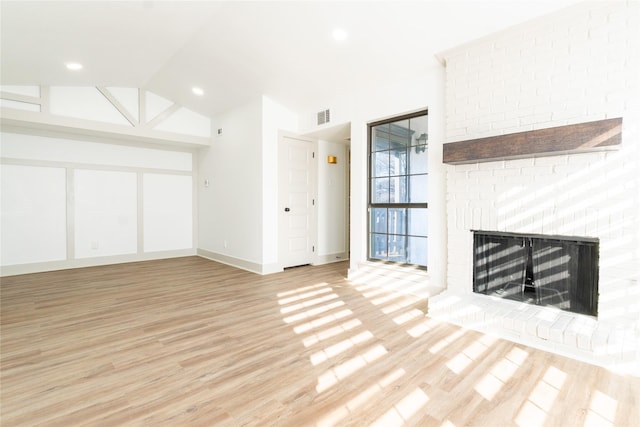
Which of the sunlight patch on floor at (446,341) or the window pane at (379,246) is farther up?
the window pane at (379,246)

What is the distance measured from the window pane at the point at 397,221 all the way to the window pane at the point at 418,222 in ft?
0.33

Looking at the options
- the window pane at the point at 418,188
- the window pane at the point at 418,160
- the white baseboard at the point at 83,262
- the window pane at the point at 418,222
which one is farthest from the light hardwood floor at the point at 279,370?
the white baseboard at the point at 83,262

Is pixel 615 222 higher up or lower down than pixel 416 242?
higher up

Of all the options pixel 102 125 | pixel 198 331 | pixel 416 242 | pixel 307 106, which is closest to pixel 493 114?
pixel 416 242

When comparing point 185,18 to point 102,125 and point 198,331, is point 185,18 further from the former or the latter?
point 198,331

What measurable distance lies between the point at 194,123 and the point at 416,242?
481 cm

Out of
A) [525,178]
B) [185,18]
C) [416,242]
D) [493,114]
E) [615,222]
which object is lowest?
[416,242]

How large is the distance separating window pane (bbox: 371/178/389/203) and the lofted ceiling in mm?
1341

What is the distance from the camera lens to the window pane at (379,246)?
4.29 m

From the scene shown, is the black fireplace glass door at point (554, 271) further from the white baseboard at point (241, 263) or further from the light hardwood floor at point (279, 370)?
the white baseboard at point (241, 263)

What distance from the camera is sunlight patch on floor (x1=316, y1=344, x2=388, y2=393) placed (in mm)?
1841

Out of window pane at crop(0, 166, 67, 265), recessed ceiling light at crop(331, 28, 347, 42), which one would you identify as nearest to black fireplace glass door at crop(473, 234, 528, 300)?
recessed ceiling light at crop(331, 28, 347, 42)

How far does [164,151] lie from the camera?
21.0 feet

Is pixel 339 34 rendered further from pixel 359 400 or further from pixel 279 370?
pixel 359 400
